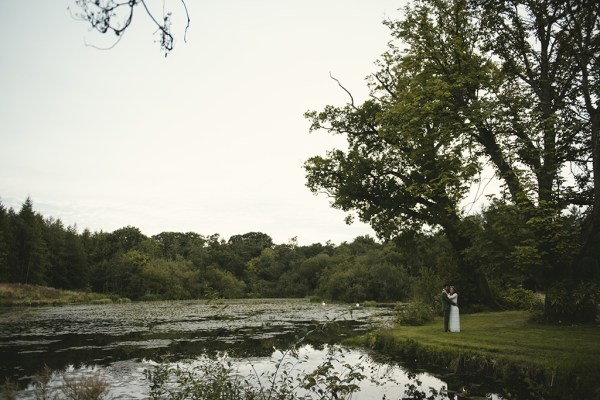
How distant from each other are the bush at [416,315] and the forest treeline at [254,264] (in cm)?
230

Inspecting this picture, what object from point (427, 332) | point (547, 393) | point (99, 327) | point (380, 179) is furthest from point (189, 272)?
point (547, 393)

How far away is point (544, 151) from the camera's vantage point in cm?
1378

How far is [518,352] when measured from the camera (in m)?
10.2

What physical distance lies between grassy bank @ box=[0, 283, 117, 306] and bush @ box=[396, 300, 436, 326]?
46.2 m

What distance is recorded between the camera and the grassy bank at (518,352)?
320 inches

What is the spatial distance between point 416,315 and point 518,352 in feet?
32.0

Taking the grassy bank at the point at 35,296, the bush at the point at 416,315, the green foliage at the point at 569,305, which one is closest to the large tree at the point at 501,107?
the green foliage at the point at 569,305

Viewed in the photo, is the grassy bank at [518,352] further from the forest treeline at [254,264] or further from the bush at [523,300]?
the bush at [523,300]

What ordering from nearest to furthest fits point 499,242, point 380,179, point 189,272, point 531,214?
point 531,214 → point 499,242 → point 380,179 → point 189,272

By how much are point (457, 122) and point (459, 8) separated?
580cm

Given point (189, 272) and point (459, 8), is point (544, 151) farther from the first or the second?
point (189, 272)

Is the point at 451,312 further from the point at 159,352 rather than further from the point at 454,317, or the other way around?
the point at 159,352

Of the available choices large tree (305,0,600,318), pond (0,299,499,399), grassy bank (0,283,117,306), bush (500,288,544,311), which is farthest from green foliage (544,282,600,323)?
grassy bank (0,283,117,306)

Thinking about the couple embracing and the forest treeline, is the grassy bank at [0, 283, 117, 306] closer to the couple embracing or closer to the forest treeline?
the forest treeline
